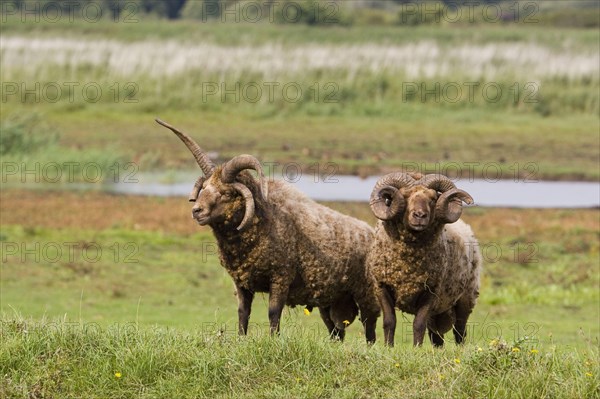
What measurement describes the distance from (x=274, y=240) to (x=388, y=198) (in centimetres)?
135

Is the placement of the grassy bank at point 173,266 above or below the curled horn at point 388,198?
below

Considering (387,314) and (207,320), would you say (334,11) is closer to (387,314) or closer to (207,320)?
(207,320)

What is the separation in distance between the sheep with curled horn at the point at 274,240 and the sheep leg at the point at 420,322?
0.94 meters

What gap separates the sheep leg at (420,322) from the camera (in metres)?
13.7

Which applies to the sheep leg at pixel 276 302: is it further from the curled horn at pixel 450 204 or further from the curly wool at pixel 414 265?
the curled horn at pixel 450 204

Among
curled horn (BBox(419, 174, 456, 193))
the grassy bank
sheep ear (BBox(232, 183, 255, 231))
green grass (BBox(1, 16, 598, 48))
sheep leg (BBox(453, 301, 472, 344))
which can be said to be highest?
green grass (BBox(1, 16, 598, 48))

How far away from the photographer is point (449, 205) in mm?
13711

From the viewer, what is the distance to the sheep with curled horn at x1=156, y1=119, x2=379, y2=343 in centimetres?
1368

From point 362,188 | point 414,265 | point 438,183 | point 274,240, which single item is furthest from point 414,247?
point 362,188

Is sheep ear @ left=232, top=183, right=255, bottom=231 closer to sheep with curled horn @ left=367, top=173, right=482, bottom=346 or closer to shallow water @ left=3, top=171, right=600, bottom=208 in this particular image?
sheep with curled horn @ left=367, top=173, right=482, bottom=346

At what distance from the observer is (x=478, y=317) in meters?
21.5

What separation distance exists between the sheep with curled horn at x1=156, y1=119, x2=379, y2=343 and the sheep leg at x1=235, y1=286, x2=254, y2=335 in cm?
1

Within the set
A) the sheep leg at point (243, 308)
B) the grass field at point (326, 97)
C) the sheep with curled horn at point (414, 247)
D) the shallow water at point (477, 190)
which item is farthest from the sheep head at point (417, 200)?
the grass field at point (326, 97)

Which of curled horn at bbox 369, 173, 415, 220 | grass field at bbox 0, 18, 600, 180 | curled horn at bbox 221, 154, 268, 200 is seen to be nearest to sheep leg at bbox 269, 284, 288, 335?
curled horn at bbox 221, 154, 268, 200
